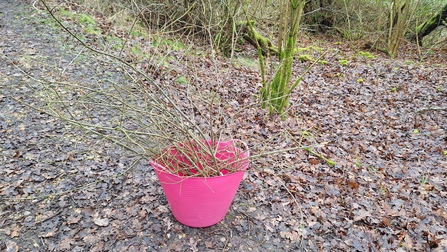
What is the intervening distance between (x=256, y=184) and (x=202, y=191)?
1.16m

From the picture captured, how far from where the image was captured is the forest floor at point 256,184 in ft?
8.38

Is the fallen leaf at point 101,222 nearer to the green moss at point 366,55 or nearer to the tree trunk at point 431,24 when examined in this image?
the green moss at point 366,55

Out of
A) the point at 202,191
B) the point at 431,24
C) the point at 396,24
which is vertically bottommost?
the point at 202,191

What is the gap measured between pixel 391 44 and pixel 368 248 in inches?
368

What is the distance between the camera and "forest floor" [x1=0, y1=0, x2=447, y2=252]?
2.55m

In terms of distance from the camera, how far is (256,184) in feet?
10.8

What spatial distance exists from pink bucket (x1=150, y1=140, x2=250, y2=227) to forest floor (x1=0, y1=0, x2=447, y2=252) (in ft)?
0.51

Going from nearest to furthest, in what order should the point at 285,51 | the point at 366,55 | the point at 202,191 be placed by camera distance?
the point at 202,191 → the point at 285,51 → the point at 366,55

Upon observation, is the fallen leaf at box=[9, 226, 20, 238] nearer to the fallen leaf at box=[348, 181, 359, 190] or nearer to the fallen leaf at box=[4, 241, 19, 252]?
the fallen leaf at box=[4, 241, 19, 252]

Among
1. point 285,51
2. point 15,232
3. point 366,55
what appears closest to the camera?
point 15,232

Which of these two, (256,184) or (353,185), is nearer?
(256,184)

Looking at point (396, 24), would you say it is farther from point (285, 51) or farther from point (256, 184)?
point (256, 184)

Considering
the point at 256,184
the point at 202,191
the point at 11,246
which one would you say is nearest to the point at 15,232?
the point at 11,246

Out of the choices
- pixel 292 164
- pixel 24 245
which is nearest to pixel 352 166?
pixel 292 164
